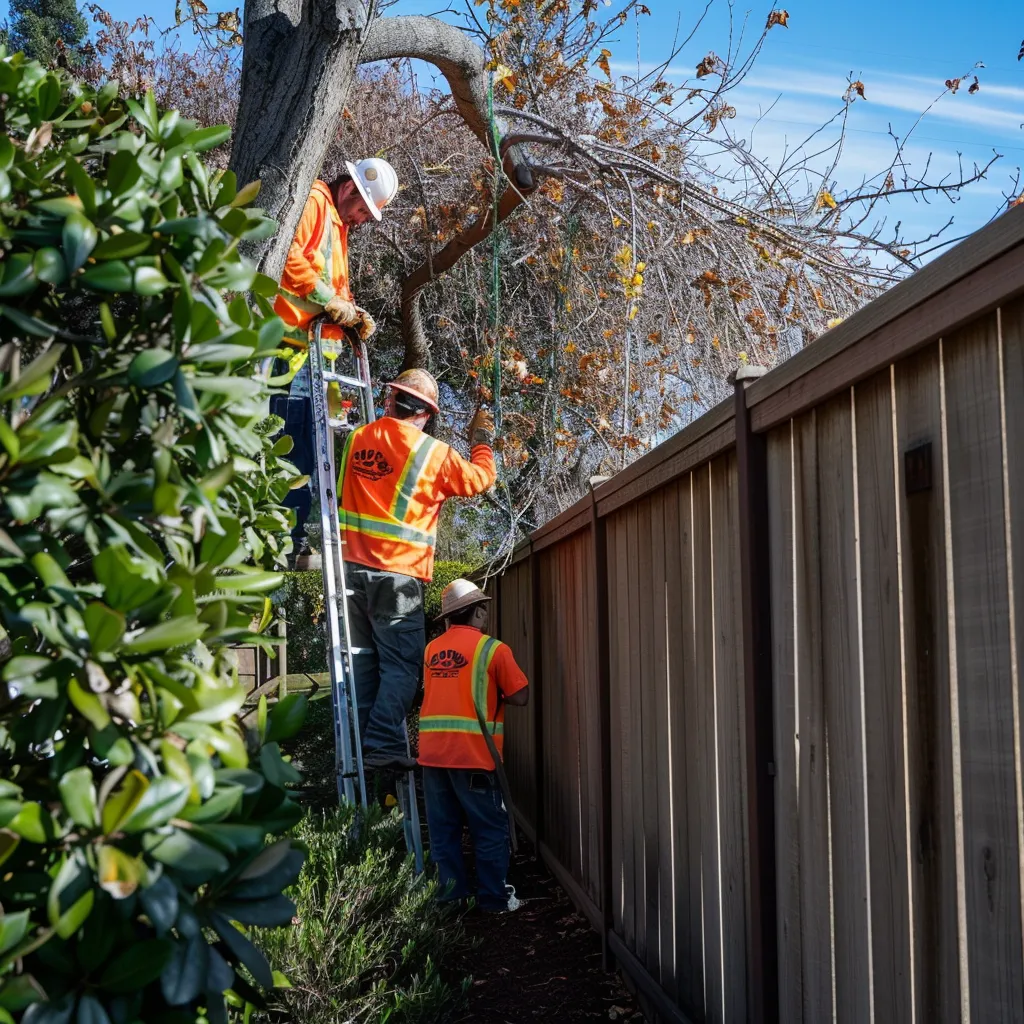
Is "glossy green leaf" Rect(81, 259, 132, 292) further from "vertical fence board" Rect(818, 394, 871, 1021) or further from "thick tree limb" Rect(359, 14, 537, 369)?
"thick tree limb" Rect(359, 14, 537, 369)

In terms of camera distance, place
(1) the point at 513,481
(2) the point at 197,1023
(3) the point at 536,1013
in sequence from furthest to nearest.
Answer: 1. (1) the point at 513,481
2. (3) the point at 536,1013
3. (2) the point at 197,1023

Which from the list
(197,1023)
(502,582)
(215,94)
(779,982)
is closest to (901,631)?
(779,982)

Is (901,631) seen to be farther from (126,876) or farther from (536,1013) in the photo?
(536,1013)

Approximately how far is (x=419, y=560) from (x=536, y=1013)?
2748 millimetres

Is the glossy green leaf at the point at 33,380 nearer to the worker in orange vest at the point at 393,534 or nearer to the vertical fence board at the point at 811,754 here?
the vertical fence board at the point at 811,754

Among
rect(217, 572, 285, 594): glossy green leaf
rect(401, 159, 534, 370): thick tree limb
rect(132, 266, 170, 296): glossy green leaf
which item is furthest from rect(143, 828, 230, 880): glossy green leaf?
rect(401, 159, 534, 370): thick tree limb

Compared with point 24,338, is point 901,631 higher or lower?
lower

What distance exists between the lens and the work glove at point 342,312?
577 cm

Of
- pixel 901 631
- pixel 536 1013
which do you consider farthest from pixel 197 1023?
pixel 536 1013

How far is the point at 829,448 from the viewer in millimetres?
2453

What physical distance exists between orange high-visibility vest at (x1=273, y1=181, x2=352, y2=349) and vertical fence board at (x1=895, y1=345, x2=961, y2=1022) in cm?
388

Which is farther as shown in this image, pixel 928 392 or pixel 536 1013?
pixel 536 1013

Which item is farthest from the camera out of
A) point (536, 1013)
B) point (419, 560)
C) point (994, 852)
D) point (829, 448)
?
point (419, 560)

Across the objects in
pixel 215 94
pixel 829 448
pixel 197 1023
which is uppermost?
pixel 215 94
